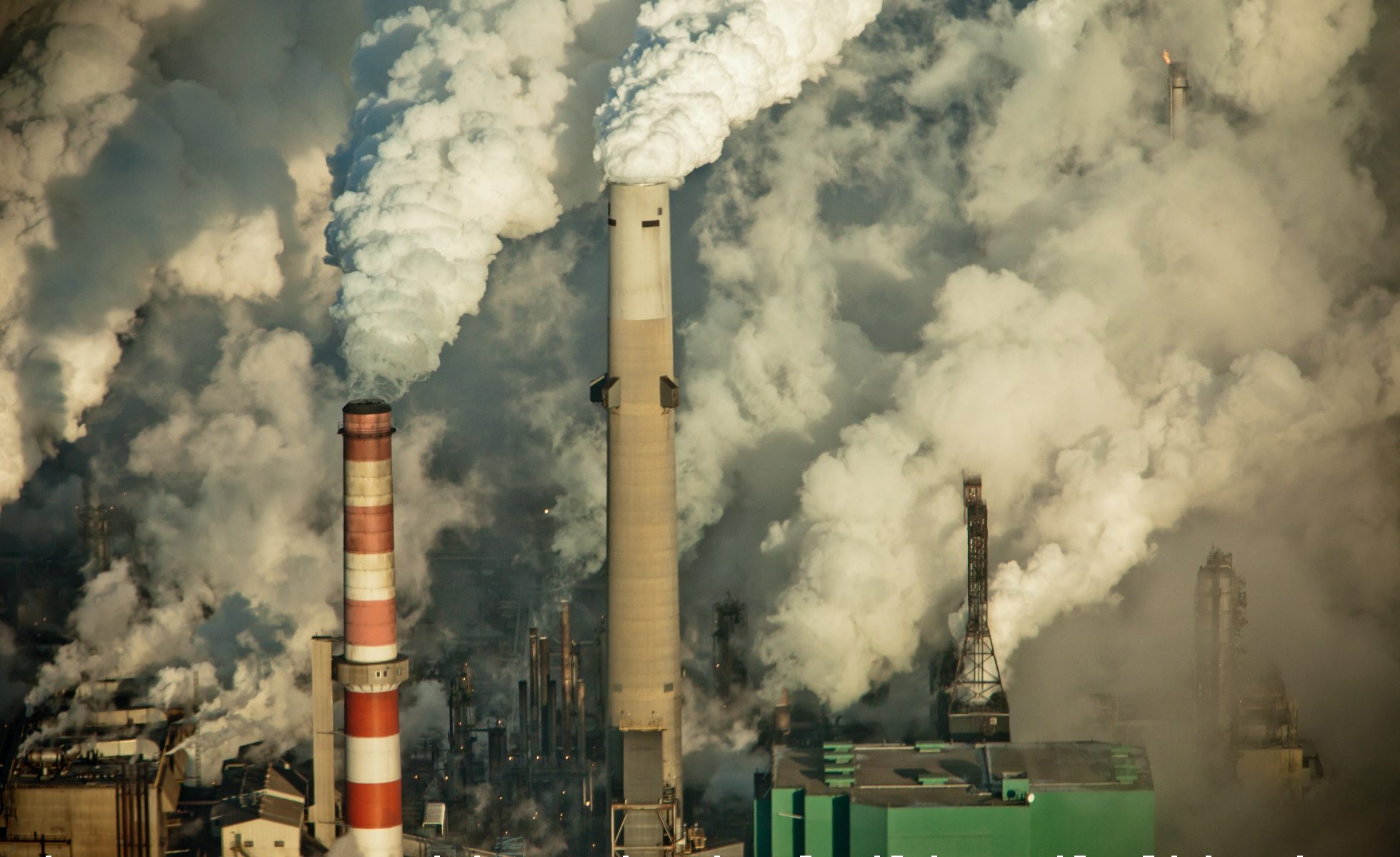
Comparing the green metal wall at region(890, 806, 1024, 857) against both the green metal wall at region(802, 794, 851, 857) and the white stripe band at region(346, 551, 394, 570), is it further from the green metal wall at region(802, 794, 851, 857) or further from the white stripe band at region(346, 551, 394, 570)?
the white stripe band at region(346, 551, 394, 570)

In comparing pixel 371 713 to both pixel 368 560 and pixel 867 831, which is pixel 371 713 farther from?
pixel 867 831

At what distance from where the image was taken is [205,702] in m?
53.3

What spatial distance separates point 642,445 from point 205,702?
1313 centimetres

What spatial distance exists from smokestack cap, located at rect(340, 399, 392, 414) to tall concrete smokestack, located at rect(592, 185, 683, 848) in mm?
5130

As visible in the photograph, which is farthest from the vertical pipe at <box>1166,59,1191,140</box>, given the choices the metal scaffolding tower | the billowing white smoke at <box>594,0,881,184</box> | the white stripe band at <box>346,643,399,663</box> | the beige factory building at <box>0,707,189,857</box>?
the beige factory building at <box>0,707,189,857</box>

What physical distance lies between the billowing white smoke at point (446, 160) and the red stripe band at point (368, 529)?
2.50 meters

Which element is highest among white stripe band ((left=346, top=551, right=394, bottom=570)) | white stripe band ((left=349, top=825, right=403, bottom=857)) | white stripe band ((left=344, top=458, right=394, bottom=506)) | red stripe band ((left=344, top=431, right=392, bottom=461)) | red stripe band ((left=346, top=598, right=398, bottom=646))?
red stripe band ((left=344, top=431, right=392, bottom=461))

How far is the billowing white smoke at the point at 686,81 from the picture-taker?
45.6 meters

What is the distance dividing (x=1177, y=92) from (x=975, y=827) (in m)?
22.0

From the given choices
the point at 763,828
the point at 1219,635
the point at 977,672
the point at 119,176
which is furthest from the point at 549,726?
the point at 119,176

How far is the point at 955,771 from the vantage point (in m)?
45.8

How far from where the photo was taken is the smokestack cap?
43844 mm

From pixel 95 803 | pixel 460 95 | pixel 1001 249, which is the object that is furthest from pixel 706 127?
pixel 95 803

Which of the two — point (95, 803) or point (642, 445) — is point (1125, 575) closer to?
point (642, 445)
